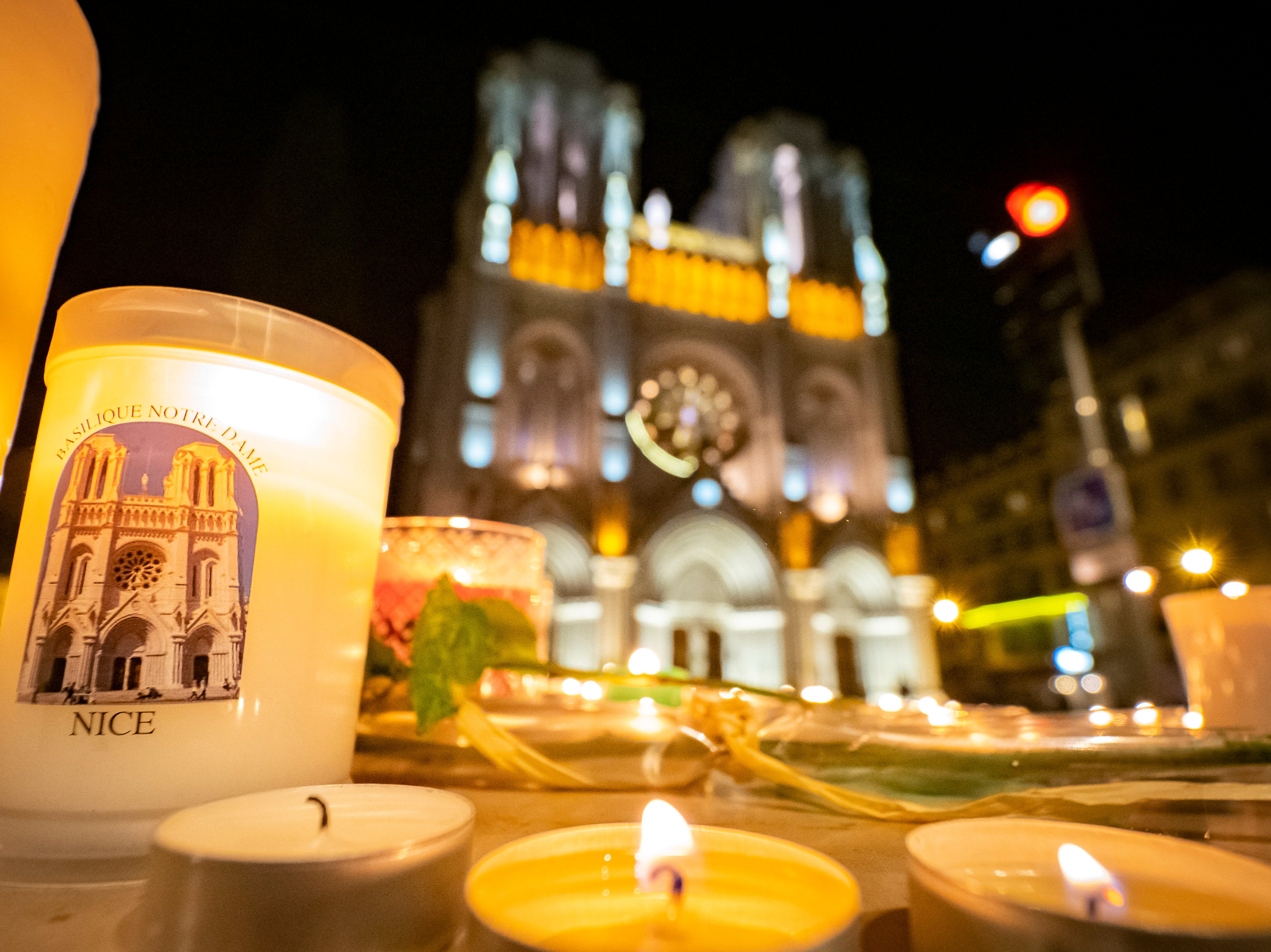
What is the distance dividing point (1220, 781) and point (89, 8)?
3077 mm

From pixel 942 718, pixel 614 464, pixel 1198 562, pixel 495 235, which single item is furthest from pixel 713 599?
pixel 942 718

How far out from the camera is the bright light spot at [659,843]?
0.35 m

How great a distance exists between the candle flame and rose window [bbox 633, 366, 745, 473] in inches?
477

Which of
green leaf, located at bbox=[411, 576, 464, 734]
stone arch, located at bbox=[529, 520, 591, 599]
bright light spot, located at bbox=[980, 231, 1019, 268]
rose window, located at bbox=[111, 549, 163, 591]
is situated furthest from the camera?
stone arch, located at bbox=[529, 520, 591, 599]

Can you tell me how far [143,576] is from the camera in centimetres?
46

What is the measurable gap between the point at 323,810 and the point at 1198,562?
1.37 metres

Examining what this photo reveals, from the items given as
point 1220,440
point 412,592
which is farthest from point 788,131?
point 412,592

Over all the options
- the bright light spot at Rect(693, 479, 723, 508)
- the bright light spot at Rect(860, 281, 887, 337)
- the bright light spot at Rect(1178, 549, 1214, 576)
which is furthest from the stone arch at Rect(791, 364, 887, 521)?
the bright light spot at Rect(1178, 549, 1214, 576)

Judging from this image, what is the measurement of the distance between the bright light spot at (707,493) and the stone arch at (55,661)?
457 inches

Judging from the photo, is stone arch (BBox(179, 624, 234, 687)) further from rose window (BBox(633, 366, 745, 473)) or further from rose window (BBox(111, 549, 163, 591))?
rose window (BBox(633, 366, 745, 473))

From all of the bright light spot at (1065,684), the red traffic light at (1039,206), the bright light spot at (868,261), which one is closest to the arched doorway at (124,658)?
the red traffic light at (1039,206)

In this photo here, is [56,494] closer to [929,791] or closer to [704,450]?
[929,791]

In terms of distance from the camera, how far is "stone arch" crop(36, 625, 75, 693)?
0.44 m

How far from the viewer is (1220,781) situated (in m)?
0.60
